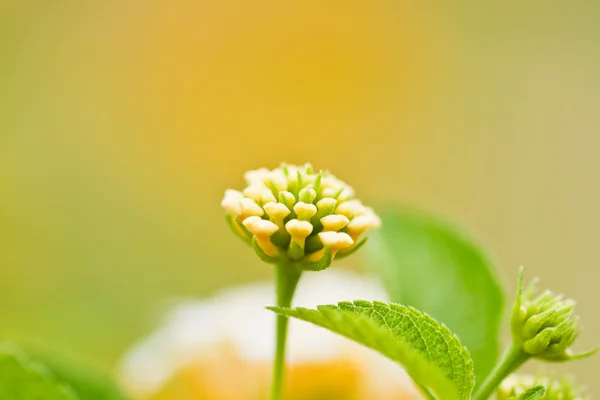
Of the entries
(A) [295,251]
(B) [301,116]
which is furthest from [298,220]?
(B) [301,116]

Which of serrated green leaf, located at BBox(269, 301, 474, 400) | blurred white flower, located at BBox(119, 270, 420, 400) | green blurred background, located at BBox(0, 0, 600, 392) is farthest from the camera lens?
green blurred background, located at BBox(0, 0, 600, 392)

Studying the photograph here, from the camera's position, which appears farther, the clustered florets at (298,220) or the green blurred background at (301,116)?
the green blurred background at (301,116)

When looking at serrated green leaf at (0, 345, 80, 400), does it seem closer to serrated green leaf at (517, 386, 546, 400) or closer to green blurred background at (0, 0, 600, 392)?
serrated green leaf at (517, 386, 546, 400)

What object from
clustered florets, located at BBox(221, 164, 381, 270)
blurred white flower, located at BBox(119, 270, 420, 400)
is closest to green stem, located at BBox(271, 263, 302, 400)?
clustered florets, located at BBox(221, 164, 381, 270)

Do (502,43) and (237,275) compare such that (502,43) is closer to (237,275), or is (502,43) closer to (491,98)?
(491,98)

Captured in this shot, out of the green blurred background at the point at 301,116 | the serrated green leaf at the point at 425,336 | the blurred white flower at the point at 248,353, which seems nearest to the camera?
the serrated green leaf at the point at 425,336

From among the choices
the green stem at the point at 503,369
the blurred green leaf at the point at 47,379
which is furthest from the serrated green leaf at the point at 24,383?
the green stem at the point at 503,369

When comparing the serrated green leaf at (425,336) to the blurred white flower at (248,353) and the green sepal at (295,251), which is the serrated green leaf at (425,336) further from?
the blurred white flower at (248,353)

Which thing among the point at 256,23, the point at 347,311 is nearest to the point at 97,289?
the point at 347,311
